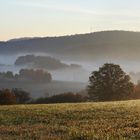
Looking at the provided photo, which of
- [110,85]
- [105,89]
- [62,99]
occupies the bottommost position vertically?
[62,99]

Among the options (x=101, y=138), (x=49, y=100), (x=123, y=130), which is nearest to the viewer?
(x=101, y=138)

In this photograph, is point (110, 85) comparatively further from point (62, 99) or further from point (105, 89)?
point (62, 99)

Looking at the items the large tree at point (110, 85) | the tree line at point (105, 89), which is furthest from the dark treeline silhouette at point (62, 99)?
the large tree at point (110, 85)

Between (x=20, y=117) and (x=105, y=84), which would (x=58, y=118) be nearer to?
(x=20, y=117)

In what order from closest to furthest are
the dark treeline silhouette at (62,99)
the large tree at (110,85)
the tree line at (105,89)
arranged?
1. the large tree at (110,85)
2. the tree line at (105,89)
3. the dark treeline silhouette at (62,99)

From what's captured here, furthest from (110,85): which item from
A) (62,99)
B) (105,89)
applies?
(62,99)

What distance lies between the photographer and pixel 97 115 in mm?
32031

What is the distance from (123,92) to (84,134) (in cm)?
11493

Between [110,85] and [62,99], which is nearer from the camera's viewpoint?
[110,85]

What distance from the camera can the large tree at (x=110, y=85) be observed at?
13425 centimetres

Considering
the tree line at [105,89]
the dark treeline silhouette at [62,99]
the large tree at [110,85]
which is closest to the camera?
the large tree at [110,85]

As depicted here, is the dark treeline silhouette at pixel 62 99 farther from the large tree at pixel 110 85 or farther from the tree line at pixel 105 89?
the large tree at pixel 110 85

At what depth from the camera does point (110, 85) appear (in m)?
140

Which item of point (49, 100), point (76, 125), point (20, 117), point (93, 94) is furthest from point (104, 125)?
point (49, 100)
